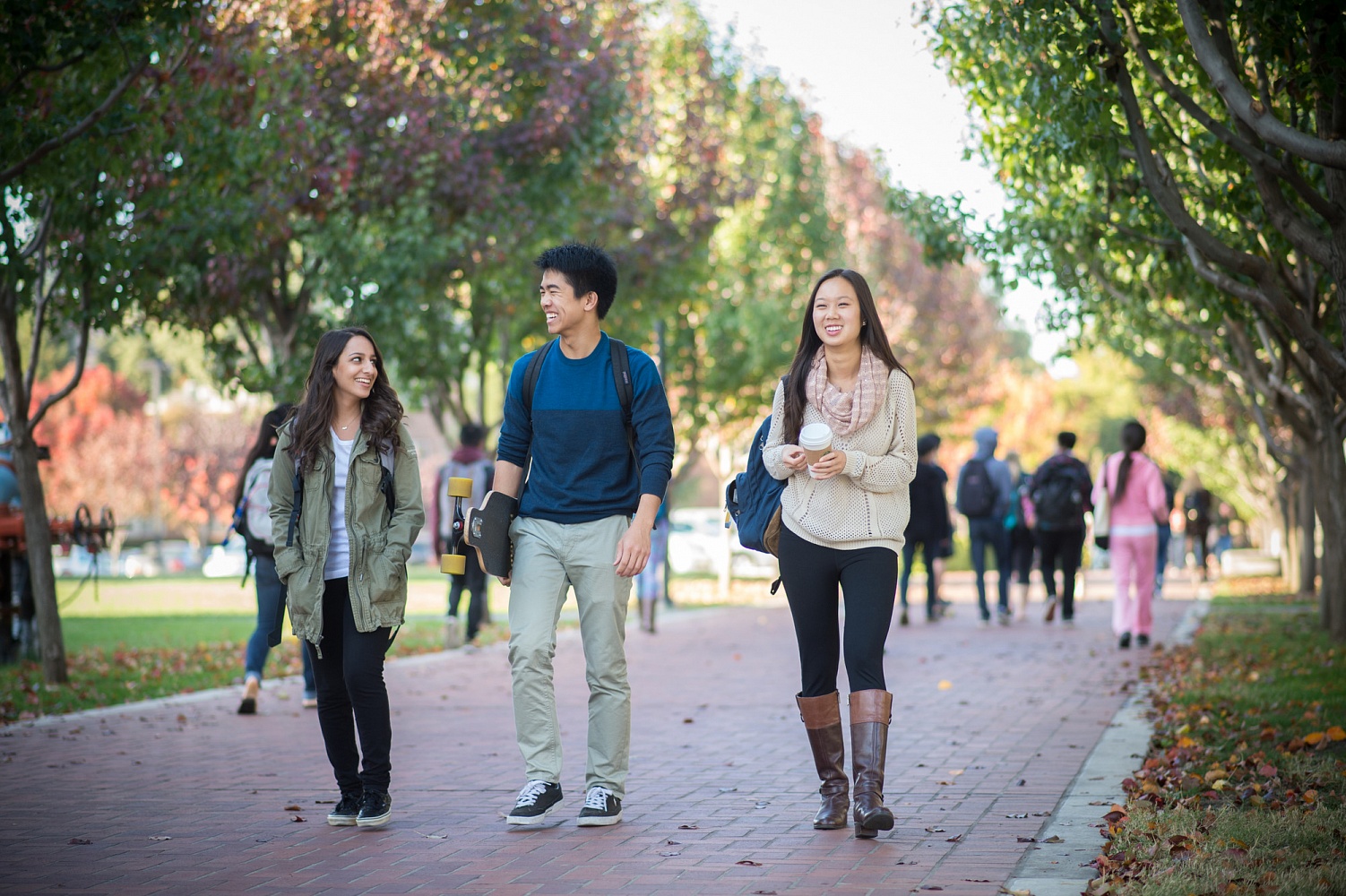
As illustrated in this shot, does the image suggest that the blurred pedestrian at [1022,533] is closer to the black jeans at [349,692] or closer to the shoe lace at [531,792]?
the shoe lace at [531,792]

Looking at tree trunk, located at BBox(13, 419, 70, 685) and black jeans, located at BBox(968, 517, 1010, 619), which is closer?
tree trunk, located at BBox(13, 419, 70, 685)

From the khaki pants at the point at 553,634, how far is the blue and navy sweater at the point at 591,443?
0.08m

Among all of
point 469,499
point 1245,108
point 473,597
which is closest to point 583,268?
point 1245,108

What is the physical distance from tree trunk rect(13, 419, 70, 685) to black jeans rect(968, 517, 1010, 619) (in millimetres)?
9533

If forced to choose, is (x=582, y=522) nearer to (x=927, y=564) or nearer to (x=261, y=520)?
(x=261, y=520)

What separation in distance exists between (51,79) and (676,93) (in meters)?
14.9

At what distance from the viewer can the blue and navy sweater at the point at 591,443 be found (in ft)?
18.7

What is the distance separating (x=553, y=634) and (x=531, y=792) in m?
0.60

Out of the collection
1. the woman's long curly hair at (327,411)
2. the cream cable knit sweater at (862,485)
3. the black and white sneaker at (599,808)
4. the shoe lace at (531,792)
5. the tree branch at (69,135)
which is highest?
the tree branch at (69,135)

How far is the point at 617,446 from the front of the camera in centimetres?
575

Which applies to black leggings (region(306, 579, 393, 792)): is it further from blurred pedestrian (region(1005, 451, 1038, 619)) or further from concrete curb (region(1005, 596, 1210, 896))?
blurred pedestrian (region(1005, 451, 1038, 619))

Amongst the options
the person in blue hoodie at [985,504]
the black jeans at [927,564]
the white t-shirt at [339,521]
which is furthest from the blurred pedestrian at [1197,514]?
the white t-shirt at [339,521]

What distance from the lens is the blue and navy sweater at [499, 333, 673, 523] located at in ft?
18.7

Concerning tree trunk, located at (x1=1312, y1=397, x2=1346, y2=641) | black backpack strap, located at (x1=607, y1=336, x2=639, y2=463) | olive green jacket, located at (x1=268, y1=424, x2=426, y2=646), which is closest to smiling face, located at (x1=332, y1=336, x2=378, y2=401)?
olive green jacket, located at (x1=268, y1=424, x2=426, y2=646)
